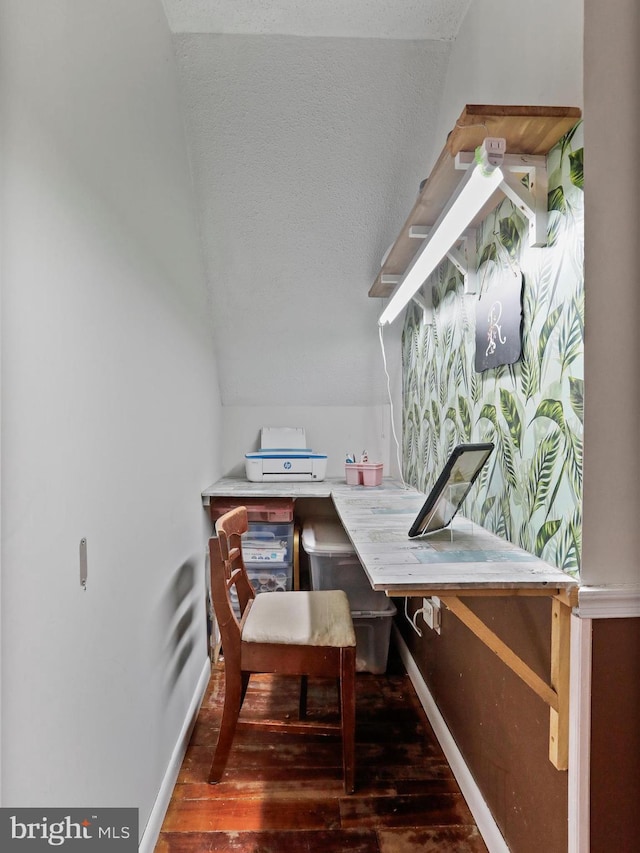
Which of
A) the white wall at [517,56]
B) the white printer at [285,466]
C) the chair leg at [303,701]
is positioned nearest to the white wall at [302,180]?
the white wall at [517,56]

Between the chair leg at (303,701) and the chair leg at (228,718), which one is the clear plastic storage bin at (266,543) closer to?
the chair leg at (303,701)

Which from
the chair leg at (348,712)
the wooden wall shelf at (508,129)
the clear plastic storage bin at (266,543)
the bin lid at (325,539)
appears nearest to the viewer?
the wooden wall shelf at (508,129)

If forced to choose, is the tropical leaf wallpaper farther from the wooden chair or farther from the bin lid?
the bin lid

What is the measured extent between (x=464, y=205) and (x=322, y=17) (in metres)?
1.05

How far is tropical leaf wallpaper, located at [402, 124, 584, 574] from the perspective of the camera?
1.04 m

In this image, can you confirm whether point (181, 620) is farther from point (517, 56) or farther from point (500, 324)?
point (517, 56)

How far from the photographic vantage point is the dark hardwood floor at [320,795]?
1.45m

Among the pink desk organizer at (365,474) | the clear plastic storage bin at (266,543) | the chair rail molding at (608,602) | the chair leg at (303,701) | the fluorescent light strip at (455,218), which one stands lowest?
the chair leg at (303,701)

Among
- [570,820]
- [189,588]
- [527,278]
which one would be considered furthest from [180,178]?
[570,820]

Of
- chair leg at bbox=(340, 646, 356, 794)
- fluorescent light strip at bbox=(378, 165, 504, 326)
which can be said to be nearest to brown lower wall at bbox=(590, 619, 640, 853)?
chair leg at bbox=(340, 646, 356, 794)

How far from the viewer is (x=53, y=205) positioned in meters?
0.90

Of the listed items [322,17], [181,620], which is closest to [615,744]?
[181,620]

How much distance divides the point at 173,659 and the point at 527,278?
1.60 meters

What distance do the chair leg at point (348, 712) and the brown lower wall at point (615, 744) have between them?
740 millimetres
